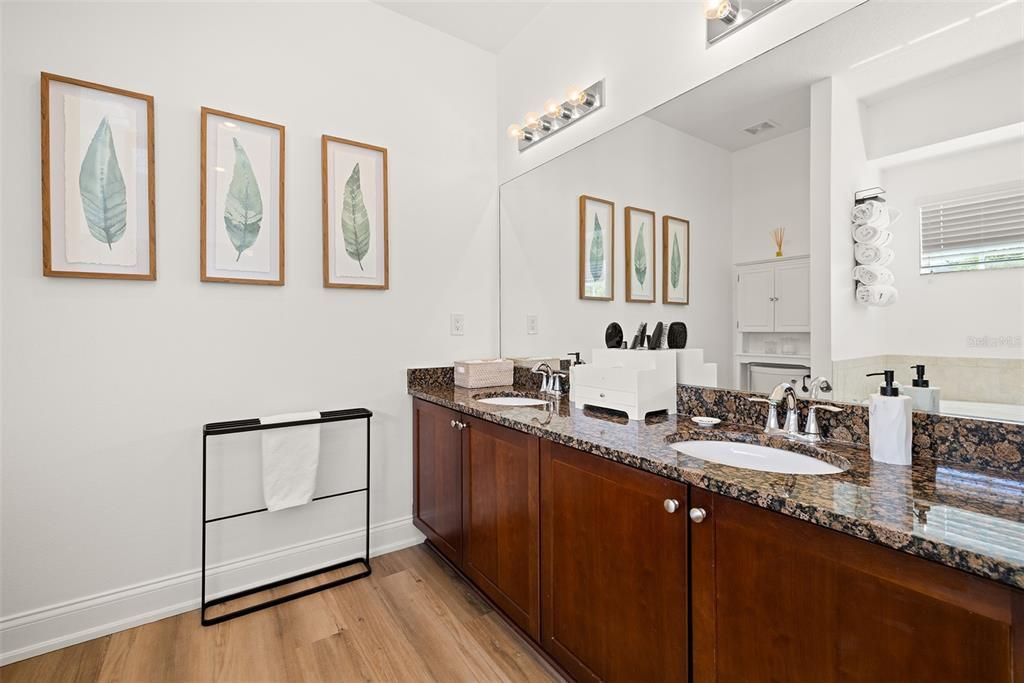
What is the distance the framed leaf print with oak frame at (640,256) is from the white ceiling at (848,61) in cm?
35

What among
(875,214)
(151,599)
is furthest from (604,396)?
(151,599)

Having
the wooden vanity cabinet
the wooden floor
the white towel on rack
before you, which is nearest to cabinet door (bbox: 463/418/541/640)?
→ the wooden vanity cabinet

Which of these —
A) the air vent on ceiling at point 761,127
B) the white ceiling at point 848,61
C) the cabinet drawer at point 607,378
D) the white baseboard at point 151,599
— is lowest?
the white baseboard at point 151,599

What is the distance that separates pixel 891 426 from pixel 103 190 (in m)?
2.55

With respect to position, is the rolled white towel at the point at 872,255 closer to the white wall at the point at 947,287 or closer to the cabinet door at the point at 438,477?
the white wall at the point at 947,287

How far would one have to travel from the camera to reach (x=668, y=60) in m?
1.74

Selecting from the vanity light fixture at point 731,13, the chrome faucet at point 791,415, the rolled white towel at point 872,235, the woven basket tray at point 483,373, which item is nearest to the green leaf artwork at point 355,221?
the woven basket tray at point 483,373

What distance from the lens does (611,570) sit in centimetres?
122

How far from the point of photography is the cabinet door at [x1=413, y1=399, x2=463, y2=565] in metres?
1.99

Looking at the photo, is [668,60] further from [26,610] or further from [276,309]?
[26,610]

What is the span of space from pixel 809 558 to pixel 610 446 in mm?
479

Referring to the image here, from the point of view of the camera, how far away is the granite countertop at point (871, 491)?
671mm

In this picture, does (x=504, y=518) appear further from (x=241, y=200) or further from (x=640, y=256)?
(x=241, y=200)

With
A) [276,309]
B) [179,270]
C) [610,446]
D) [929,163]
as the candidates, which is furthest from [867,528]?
[179,270]
